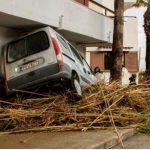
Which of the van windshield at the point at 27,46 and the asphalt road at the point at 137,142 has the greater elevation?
the van windshield at the point at 27,46

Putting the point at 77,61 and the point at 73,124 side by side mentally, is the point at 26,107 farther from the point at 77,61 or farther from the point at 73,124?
the point at 77,61

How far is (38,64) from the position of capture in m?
14.5

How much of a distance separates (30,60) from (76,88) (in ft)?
4.31

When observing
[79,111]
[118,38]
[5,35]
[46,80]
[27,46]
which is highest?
[5,35]

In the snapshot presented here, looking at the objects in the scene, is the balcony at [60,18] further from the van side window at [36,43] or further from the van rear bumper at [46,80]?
the van rear bumper at [46,80]

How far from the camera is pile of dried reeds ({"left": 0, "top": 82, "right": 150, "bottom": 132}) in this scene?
41.4 feet

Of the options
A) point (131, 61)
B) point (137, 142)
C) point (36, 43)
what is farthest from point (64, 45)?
point (131, 61)

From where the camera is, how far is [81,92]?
14.7 metres

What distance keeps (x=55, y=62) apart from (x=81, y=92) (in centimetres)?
105

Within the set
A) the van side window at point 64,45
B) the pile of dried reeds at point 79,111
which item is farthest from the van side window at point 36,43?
the pile of dried reeds at point 79,111

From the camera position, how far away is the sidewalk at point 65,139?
395 inches

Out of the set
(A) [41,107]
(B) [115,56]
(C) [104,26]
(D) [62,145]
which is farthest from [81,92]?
(C) [104,26]

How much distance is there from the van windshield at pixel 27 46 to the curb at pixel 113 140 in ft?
11.6

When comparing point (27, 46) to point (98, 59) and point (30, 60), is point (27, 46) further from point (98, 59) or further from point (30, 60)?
point (98, 59)
